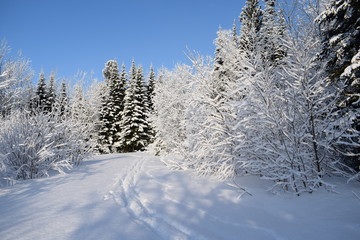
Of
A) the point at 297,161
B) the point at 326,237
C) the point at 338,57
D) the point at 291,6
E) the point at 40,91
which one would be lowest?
the point at 326,237

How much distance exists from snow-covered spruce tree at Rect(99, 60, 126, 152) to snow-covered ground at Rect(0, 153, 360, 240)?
23643 millimetres

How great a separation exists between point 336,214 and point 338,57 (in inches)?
167

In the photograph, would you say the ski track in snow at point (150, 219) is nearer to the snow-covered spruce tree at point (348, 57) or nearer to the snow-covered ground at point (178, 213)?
the snow-covered ground at point (178, 213)

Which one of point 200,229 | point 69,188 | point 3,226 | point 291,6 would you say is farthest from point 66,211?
point 291,6

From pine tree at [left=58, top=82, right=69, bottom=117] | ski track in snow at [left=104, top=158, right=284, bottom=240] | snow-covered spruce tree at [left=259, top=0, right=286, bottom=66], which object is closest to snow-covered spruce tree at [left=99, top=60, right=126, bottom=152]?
pine tree at [left=58, top=82, right=69, bottom=117]

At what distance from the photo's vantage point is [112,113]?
30438 mm

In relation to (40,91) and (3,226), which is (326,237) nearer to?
(3,226)

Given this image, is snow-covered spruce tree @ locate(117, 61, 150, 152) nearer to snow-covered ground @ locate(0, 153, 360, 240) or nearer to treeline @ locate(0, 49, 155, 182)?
treeline @ locate(0, 49, 155, 182)

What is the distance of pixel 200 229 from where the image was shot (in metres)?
3.66

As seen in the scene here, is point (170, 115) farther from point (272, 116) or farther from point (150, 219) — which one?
point (150, 219)

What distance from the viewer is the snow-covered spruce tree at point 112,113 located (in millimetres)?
29453

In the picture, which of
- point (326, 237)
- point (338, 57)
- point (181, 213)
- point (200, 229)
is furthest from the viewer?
point (338, 57)

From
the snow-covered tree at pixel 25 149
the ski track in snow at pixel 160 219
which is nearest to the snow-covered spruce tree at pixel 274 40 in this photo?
the ski track in snow at pixel 160 219

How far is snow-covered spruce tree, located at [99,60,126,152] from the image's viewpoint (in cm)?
2945
